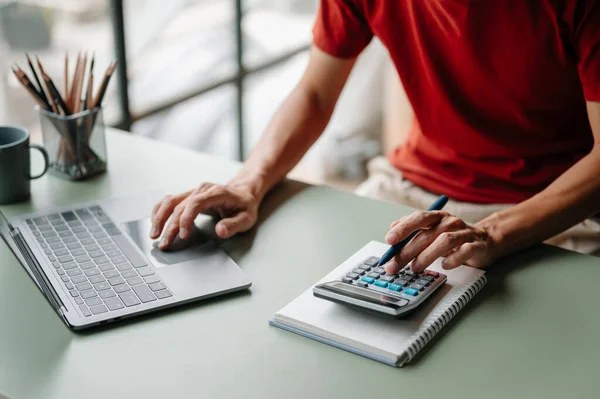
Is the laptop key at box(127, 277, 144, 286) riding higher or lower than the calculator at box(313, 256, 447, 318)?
lower

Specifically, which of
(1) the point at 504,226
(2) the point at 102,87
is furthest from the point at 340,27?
(1) the point at 504,226

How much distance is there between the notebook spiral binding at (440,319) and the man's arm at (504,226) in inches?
1.6

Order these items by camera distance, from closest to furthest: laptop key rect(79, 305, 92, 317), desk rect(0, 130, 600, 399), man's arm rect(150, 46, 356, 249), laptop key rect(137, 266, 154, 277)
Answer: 1. desk rect(0, 130, 600, 399)
2. laptop key rect(79, 305, 92, 317)
3. laptop key rect(137, 266, 154, 277)
4. man's arm rect(150, 46, 356, 249)

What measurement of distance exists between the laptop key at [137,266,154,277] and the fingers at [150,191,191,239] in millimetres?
88

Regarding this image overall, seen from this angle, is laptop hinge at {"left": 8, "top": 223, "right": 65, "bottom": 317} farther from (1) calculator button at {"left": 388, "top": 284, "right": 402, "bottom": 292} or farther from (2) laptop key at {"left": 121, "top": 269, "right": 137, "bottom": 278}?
(1) calculator button at {"left": 388, "top": 284, "right": 402, "bottom": 292}

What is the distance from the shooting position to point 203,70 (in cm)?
288

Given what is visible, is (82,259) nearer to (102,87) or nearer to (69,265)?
(69,265)

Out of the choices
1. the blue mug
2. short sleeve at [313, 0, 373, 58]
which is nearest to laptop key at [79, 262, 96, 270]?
the blue mug

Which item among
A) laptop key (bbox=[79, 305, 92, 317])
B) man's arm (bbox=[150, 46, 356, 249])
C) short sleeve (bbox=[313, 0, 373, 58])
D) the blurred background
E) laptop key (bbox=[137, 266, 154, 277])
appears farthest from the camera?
the blurred background

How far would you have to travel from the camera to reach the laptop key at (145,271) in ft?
3.48

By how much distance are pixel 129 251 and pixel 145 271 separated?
0.23 feet

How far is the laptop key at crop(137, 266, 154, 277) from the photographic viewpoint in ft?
3.48

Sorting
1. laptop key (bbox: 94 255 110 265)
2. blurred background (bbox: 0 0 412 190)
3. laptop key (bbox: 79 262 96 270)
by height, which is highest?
laptop key (bbox: 79 262 96 270)

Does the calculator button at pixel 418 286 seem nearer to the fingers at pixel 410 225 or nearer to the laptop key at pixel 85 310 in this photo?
the fingers at pixel 410 225
